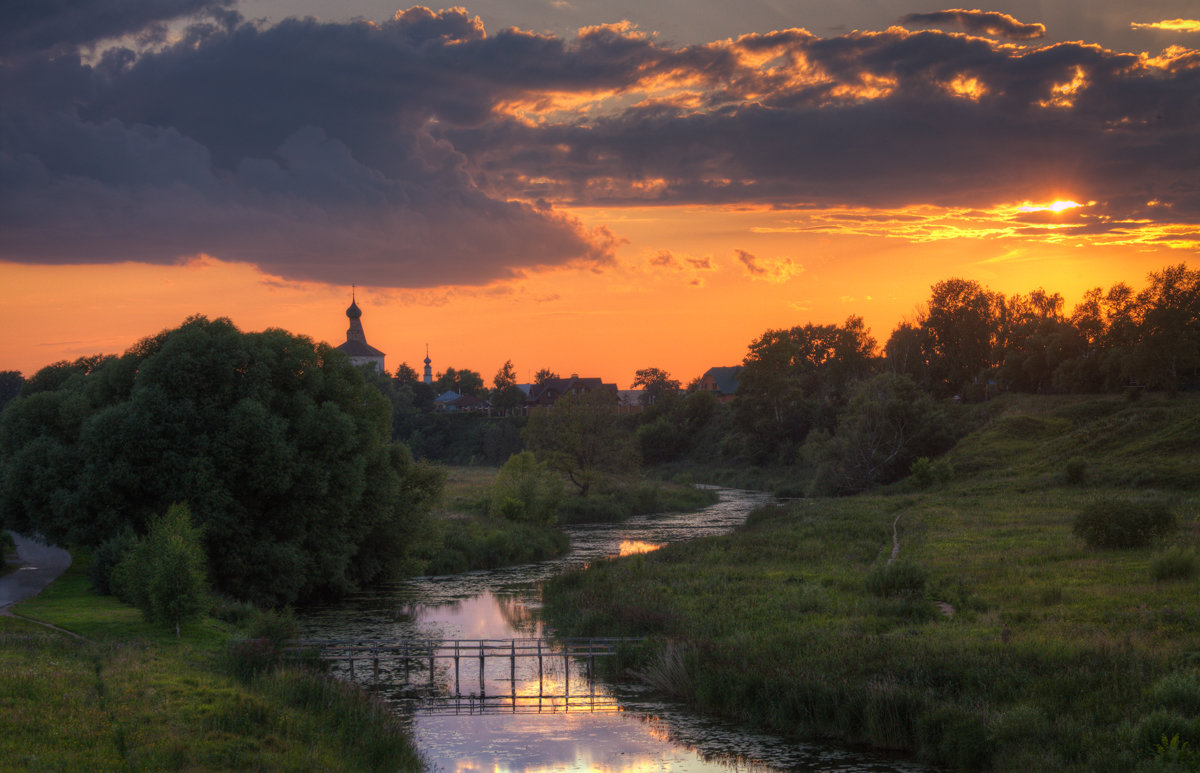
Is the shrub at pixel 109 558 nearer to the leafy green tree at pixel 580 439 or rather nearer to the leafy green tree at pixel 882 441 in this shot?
the leafy green tree at pixel 580 439

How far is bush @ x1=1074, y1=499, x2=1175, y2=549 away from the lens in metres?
38.8

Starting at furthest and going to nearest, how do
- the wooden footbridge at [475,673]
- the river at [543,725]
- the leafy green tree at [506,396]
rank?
the leafy green tree at [506,396]
the wooden footbridge at [475,673]
the river at [543,725]

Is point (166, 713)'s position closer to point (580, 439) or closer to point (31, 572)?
point (31, 572)

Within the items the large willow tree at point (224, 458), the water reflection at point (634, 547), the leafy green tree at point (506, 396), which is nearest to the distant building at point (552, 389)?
the leafy green tree at point (506, 396)

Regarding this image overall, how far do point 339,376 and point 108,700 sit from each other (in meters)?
25.3

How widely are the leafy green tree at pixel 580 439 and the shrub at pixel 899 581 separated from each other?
191 ft

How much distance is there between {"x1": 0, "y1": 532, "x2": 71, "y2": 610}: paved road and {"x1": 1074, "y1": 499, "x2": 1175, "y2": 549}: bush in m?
42.8

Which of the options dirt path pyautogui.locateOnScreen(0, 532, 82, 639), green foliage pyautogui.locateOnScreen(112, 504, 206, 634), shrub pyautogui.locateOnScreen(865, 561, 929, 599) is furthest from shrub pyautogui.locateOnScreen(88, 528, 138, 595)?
shrub pyautogui.locateOnScreen(865, 561, 929, 599)

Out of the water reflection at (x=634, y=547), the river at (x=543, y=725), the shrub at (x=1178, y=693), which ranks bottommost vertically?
the river at (x=543, y=725)

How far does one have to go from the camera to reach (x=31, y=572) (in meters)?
43.3

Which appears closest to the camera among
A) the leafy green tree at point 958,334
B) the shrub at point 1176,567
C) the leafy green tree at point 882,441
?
the shrub at point 1176,567

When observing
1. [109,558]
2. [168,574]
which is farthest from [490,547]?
[168,574]

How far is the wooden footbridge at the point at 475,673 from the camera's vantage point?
2722 cm

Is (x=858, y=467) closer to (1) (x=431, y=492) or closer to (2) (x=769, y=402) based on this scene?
(2) (x=769, y=402)
